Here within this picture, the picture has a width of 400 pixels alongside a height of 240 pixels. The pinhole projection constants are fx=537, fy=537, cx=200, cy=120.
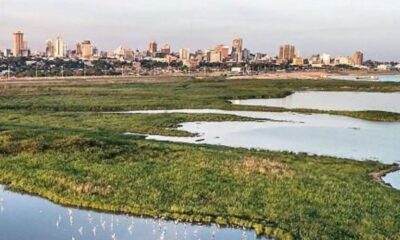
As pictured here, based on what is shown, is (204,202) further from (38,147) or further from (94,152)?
(38,147)

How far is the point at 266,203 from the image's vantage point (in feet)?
68.2

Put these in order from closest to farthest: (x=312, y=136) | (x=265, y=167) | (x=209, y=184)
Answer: (x=209, y=184) < (x=265, y=167) < (x=312, y=136)

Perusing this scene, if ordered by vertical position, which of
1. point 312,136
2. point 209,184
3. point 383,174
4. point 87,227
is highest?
point 209,184

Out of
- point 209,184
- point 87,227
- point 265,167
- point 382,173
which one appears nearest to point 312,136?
point 382,173

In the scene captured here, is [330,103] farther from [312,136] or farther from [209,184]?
[209,184]

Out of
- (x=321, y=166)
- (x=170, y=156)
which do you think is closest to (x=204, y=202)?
(x=170, y=156)

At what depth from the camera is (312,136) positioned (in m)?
44.7

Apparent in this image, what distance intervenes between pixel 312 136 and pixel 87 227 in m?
29.3

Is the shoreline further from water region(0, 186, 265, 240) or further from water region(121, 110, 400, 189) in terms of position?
water region(0, 186, 265, 240)

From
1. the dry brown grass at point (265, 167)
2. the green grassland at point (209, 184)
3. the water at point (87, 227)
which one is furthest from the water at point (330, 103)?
the water at point (87, 227)

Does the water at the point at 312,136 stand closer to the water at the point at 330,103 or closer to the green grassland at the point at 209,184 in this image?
the green grassland at the point at 209,184

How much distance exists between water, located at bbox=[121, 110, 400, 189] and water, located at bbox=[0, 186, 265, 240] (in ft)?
44.2

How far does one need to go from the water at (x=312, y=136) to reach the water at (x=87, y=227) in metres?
13.5

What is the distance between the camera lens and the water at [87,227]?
17.7m
